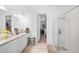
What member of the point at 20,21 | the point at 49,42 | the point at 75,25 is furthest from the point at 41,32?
the point at 75,25

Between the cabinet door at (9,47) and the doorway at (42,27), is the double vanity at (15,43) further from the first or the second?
the doorway at (42,27)

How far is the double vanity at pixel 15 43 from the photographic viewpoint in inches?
54.7

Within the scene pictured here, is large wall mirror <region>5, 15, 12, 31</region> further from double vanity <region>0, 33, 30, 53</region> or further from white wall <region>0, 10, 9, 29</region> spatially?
double vanity <region>0, 33, 30, 53</region>

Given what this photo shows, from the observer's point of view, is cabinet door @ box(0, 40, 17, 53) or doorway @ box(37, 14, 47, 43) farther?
doorway @ box(37, 14, 47, 43)

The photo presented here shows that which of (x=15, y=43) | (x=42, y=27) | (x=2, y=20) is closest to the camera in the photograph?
(x=2, y=20)

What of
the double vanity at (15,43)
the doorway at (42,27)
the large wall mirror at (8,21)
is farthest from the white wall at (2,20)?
the doorway at (42,27)

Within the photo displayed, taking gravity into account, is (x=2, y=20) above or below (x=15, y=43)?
above

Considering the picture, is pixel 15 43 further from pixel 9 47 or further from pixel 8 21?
pixel 8 21

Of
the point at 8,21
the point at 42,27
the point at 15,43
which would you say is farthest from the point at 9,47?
the point at 42,27

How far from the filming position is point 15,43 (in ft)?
5.41

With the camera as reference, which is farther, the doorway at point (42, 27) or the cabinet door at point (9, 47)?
the doorway at point (42, 27)

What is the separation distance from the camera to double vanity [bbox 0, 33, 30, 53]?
1.39m

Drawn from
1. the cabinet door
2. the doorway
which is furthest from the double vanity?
the doorway
